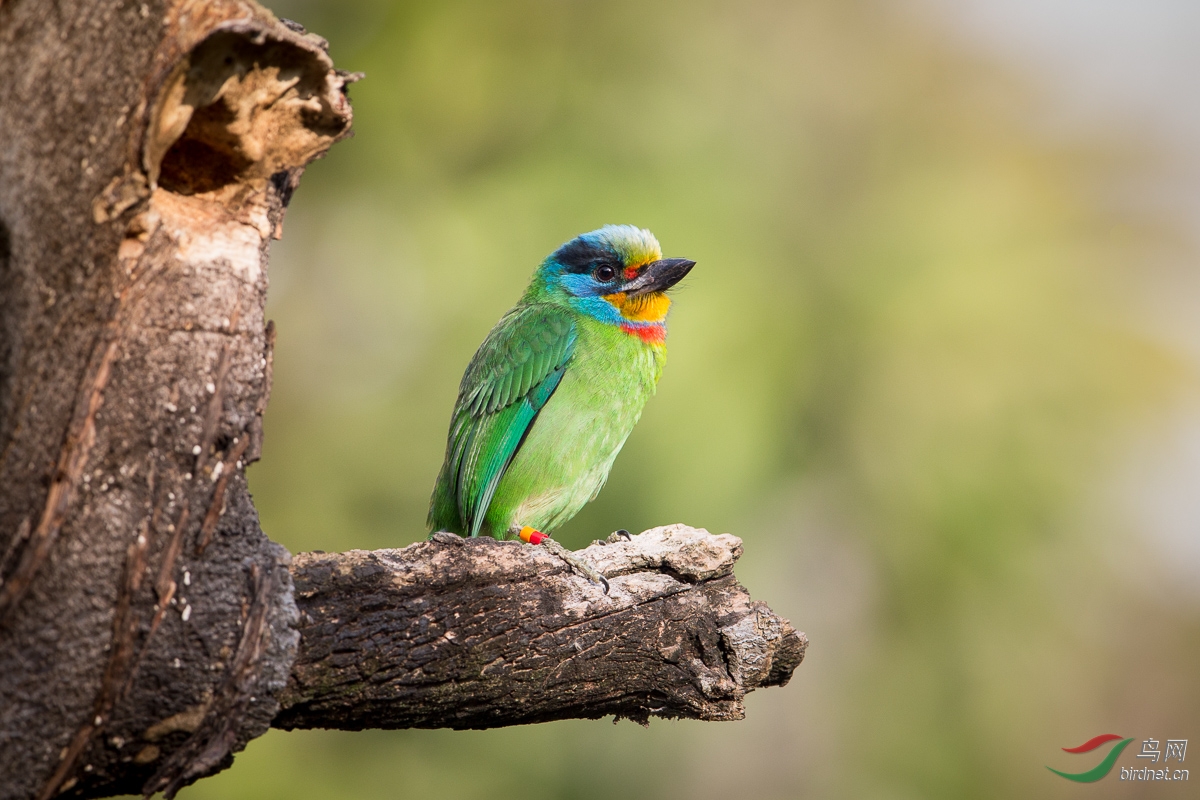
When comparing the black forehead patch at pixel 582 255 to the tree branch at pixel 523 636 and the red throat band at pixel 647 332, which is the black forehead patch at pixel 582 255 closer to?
the red throat band at pixel 647 332

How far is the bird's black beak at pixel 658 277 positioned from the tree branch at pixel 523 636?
1.39m

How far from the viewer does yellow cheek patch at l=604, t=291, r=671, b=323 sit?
159 inches

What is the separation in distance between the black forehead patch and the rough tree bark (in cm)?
201

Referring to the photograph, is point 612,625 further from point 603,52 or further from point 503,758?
point 603,52

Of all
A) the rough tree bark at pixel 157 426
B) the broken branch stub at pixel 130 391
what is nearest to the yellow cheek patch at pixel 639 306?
the rough tree bark at pixel 157 426

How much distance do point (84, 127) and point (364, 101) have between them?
5484mm

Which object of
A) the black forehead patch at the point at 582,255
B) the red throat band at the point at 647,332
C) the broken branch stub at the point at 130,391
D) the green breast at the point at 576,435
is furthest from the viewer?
the black forehead patch at the point at 582,255

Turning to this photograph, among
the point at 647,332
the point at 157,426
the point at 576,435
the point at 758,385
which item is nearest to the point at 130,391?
the point at 157,426

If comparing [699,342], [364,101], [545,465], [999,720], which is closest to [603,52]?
[364,101]

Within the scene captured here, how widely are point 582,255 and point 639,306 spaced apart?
1.18 ft

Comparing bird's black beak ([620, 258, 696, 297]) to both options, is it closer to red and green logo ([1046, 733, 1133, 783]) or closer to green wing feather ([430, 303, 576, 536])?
green wing feather ([430, 303, 576, 536])

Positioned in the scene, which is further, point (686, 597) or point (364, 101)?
point (364, 101)

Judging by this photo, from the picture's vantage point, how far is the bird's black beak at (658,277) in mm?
4043

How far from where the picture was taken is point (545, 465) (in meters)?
3.72
